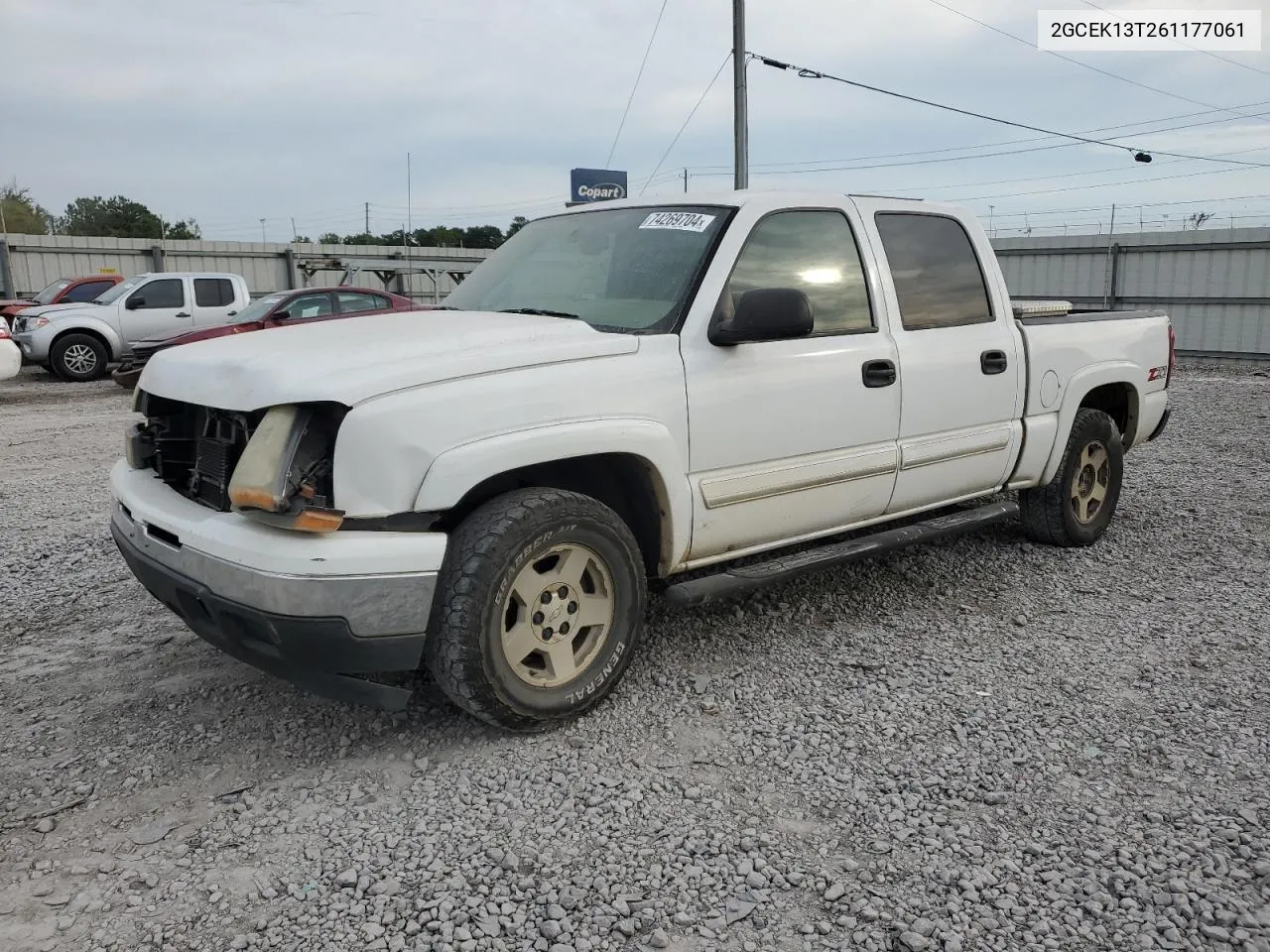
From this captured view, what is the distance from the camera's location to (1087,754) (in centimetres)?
334

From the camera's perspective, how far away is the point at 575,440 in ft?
11.0

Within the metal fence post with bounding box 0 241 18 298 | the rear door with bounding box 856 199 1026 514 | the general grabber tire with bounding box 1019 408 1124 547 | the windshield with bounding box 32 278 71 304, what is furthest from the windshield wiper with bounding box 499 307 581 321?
the metal fence post with bounding box 0 241 18 298

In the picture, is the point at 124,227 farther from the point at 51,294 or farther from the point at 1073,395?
the point at 1073,395

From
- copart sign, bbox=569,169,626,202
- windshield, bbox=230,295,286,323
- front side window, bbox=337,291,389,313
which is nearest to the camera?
windshield, bbox=230,295,286,323

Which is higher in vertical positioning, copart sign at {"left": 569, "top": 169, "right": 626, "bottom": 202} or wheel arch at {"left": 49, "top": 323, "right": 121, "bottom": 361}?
copart sign at {"left": 569, "top": 169, "right": 626, "bottom": 202}

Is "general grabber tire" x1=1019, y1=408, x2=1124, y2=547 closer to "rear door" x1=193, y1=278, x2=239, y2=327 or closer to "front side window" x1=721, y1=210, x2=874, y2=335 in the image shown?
"front side window" x1=721, y1=210, x2=874, y2=335

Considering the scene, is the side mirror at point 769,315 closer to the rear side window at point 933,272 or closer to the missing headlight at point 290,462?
the rear side window at point 933,272

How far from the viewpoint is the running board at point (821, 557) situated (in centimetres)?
381

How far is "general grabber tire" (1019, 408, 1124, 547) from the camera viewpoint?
555 cm

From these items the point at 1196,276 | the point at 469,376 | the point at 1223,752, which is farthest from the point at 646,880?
the point at 1196,276

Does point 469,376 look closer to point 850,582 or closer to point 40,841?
point 40,841

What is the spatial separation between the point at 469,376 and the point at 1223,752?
8.99ft

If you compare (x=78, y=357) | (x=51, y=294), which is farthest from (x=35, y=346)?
(x=51, y=294)

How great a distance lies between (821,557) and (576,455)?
1.32 m
